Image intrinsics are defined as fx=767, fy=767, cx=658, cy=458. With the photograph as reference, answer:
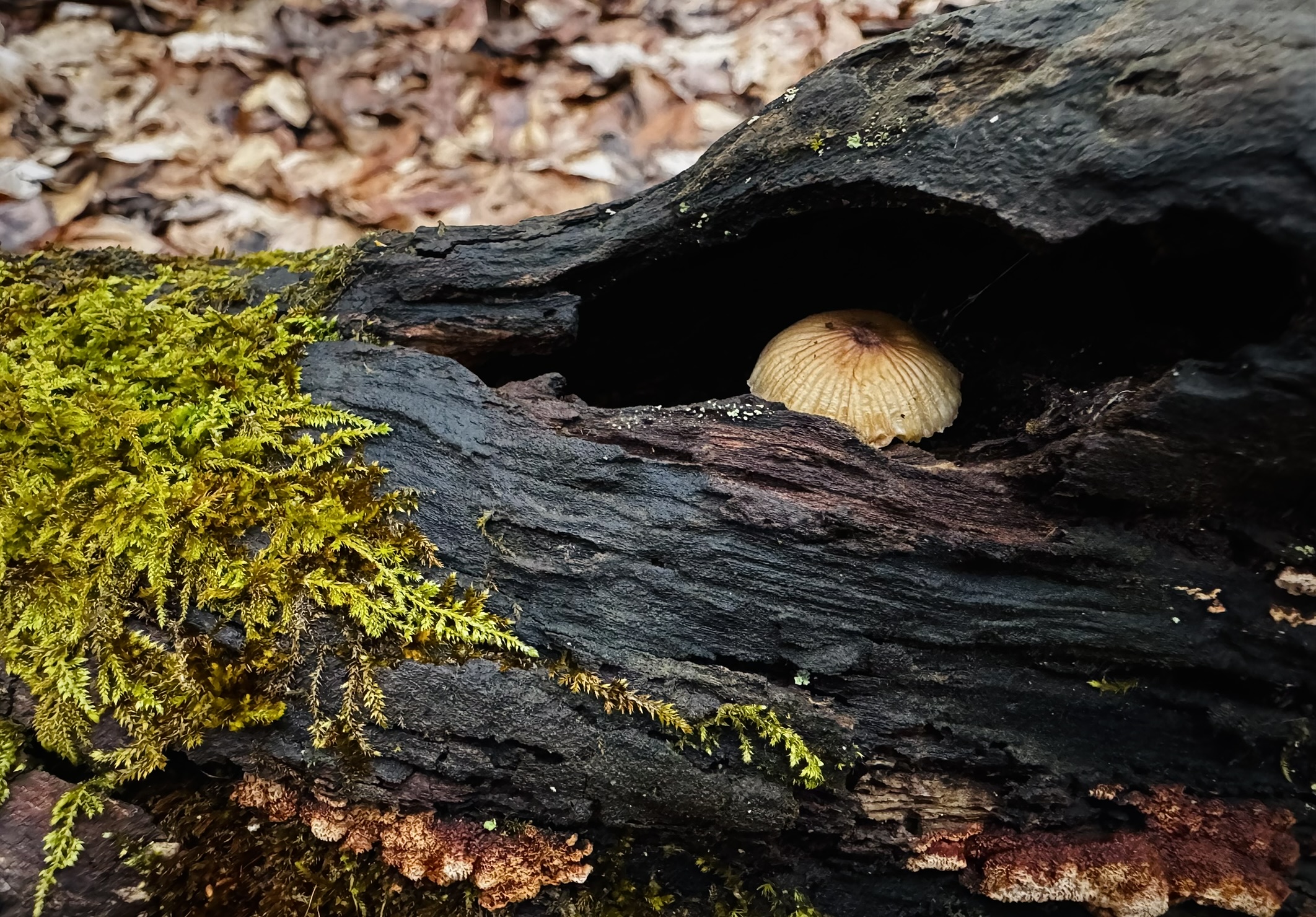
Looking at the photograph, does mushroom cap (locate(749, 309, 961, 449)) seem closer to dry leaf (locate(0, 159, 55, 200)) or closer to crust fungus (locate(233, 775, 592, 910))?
crust fungus (locate(233, 775, 592, 910))

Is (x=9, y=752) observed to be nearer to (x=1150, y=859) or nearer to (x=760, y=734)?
(x=760, y=734)

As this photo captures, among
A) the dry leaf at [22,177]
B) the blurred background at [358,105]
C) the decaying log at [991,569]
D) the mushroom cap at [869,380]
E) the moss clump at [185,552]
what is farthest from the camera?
the blurred background at [358,105]

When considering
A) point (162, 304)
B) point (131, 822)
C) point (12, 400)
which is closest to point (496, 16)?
point (162, 304)

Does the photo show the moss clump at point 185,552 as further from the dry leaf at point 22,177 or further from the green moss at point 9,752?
the dry leaf at point 22,177

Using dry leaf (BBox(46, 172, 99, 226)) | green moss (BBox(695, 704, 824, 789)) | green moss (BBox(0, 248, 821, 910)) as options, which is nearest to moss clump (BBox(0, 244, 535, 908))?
green moss (BBox(0, 248, 821, 910))

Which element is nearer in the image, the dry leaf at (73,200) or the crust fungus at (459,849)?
the crust fungus at (459,849)

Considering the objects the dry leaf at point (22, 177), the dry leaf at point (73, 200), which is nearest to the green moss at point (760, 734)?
the dry leaf at point (73, 200)

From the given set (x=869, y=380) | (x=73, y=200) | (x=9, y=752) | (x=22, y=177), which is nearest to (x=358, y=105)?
(x=73, y=200)

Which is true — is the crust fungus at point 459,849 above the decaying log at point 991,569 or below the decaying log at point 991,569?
below
